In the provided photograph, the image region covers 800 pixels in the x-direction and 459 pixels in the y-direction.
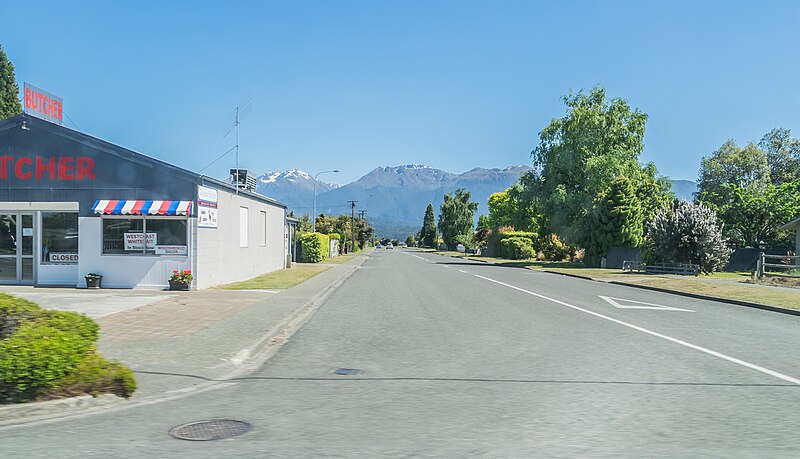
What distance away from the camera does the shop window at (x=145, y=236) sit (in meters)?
21.1

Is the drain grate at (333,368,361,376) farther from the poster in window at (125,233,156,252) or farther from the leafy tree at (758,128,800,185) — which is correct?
the leafy tree at (758,128,800,185)

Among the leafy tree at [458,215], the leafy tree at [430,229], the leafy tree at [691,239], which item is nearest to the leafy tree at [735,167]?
the leafy tree at [691,239]

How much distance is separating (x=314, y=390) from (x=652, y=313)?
11406 mm

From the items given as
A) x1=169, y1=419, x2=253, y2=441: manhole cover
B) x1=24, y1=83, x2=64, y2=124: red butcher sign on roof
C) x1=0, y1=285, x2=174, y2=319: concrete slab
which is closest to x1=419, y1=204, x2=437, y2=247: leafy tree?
x1=24, y1=83, x2=64, y2=124: red butcher sign on roof

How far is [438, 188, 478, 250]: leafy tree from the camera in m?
127

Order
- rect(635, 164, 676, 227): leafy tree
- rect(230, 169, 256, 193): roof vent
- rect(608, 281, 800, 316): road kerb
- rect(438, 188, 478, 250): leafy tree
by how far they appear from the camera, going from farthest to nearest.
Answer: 1. rect(438, 188, 478, 250): leafy tree
2. rect(635, 164, 676, 227): leafy tree
3. rect(230, 169, 256, 193): roof vent
4. rect(608, 281, 800, 316): road kerb

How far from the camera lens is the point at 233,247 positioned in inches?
1004

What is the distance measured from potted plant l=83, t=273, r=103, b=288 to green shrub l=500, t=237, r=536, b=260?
2099 inches

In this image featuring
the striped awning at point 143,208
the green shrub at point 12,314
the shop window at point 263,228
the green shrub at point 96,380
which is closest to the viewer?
the green shrub at point 96,380

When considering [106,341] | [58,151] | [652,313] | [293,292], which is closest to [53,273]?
[58,151]

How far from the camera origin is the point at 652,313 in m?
16.4

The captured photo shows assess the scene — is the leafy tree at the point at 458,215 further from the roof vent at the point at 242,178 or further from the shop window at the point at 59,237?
the shop window at the point at 59,237

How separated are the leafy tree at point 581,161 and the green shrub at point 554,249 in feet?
11.2

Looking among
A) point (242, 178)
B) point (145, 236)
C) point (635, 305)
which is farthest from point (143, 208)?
point (635, 305)
